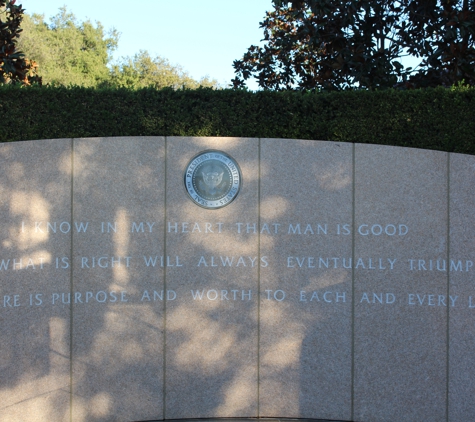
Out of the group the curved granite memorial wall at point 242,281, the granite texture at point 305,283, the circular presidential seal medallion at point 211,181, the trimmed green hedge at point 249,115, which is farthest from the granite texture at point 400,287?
the circular presidential seal medallion at point 211,181

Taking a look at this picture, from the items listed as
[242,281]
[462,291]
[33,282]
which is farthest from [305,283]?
[33,282]

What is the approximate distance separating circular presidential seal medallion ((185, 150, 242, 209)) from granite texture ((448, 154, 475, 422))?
→ 271 centimetres

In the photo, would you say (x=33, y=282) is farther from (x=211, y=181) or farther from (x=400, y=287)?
(x=400, y=287)

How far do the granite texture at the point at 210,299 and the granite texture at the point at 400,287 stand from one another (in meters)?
1.33

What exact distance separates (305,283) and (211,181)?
173 cm

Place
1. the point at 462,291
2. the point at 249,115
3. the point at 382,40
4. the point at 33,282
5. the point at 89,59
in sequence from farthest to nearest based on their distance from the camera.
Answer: the point at 89,59 < the point at 382,40 < the point at 249,115 < the point at 462,291 < the point at 33,282

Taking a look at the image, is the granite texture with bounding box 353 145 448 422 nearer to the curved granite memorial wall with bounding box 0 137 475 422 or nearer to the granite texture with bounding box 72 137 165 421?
the curved granite memorial wall with bounding box 0 137 475 422

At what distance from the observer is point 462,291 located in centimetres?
750

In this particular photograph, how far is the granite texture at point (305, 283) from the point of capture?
755 centimetres

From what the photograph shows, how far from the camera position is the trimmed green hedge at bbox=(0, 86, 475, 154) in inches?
330

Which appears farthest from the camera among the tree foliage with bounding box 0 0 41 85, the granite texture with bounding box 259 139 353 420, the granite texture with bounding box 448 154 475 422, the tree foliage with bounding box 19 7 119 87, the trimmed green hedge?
the tree foliage with bounding box 19 7 119 87

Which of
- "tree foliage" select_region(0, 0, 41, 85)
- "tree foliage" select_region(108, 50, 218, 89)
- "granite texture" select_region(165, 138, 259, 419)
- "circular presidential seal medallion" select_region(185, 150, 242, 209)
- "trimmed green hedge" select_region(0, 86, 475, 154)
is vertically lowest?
"granite texture" select_region(165, 138, 259, 419)

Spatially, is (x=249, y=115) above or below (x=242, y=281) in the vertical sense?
above

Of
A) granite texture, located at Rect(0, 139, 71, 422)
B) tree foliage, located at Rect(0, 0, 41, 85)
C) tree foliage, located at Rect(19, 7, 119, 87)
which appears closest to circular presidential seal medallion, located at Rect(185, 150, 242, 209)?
granite texture, located at Rect(0, 139, 71, 422)
